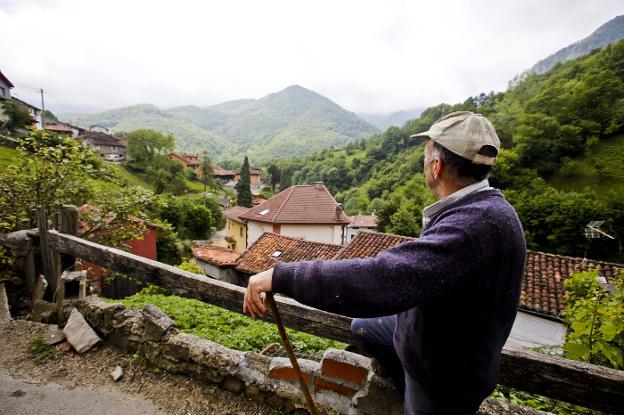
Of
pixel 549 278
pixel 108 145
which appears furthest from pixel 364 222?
pixel 108 145

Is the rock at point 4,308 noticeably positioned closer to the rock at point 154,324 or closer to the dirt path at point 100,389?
the dirt path at point 100,389

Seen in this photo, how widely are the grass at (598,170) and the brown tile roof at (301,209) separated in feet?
109

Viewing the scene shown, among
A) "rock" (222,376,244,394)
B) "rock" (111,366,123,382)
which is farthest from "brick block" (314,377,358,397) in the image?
"rock" (111,366,123,382)

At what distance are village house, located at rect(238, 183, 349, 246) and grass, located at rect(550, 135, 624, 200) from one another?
33043 mm

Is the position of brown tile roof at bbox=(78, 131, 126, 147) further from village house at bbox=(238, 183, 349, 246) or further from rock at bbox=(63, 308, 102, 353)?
rock at bbox=(63, 308, 102, 353)

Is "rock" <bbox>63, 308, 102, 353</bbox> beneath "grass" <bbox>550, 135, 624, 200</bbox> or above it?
beneath

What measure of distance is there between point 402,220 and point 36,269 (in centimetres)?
3698

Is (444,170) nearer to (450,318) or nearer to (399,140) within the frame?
(450,318)

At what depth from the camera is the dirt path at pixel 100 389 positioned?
2.54 meters

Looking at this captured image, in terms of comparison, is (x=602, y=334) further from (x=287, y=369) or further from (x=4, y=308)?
(x=4, y=308)

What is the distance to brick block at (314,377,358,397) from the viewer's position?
7.32 feet

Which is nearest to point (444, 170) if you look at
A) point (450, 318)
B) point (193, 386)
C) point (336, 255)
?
point (450, 318)

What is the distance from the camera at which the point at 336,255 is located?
15.8 meters

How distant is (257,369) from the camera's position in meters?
2.55
